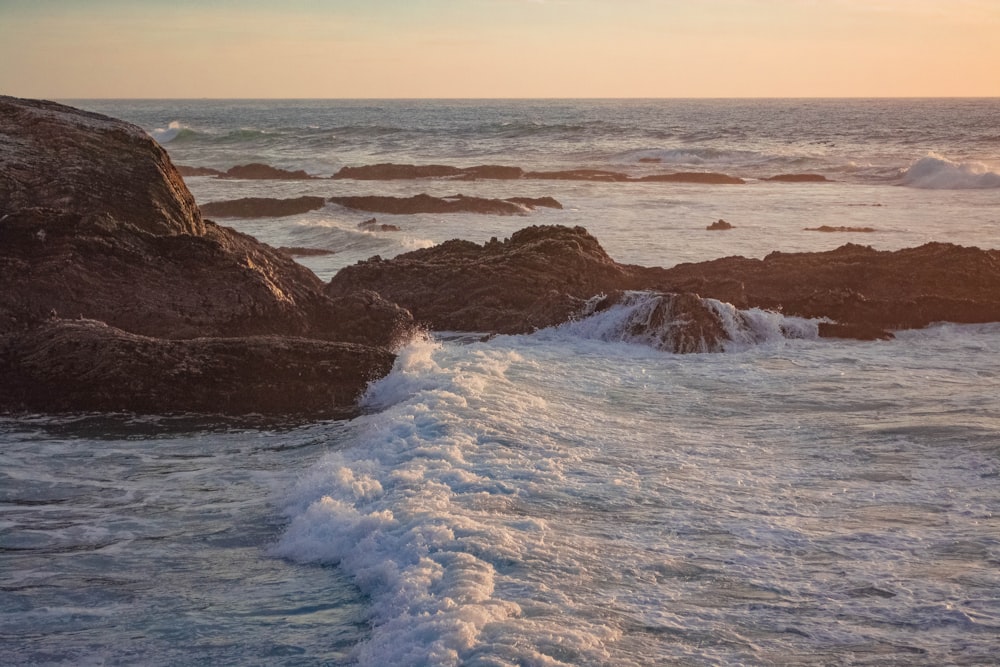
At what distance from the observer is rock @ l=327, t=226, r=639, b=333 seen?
449 inches

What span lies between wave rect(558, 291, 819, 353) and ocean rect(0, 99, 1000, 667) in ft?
0.20

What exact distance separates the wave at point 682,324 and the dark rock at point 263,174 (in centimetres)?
2957

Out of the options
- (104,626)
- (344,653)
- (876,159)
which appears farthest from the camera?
(876,159)

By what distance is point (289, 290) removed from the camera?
10.2 metres

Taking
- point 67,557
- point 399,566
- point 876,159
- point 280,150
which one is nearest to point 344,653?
point 399,566

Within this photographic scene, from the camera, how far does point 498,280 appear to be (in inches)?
481

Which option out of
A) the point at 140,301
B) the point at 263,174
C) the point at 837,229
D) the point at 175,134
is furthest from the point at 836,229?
the point at 175,134

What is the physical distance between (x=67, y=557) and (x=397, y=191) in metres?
27.9

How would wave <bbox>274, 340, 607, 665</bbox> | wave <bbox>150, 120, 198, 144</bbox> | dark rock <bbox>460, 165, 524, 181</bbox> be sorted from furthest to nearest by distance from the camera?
wave <bbox>150, 120, 198, 144</bbox> → dark rock <bbox>460, 165, 524, 181</bbox> → wave <bbox>274, 340, 607, 665</bbox>

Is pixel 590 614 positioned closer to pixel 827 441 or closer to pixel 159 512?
pixel 159 512

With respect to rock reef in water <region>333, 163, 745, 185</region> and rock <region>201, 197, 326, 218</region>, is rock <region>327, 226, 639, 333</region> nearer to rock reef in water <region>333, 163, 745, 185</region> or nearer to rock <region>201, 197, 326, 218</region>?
rock <region>201, 197, 326, 218</region>

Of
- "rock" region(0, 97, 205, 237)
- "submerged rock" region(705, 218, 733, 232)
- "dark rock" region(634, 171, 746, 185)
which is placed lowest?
"submerged rock" region(705, 218, 733, 232)

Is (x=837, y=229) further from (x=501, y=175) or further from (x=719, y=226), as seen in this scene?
(x=501, y=175)

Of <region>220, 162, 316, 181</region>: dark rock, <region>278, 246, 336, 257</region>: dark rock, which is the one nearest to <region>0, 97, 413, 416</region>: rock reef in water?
<region>278, 246, 336, 257</region>: dark rock
